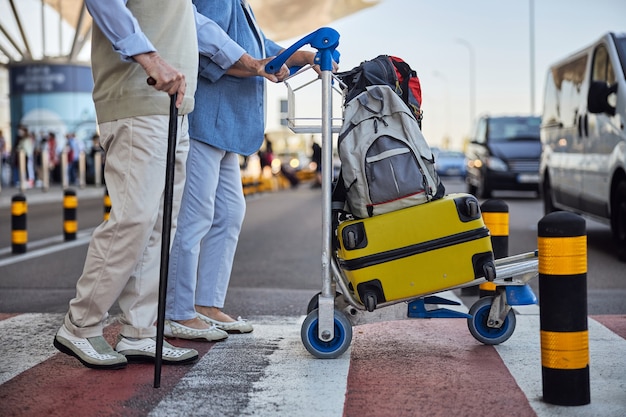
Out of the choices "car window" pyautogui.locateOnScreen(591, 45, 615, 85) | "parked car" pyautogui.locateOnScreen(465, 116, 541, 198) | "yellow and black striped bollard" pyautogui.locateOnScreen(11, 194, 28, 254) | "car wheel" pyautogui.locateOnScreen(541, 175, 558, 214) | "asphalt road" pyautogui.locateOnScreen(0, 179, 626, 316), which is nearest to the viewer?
"asphalt road" pyautogui.locateOnScreen(0, 179, 626, 316)

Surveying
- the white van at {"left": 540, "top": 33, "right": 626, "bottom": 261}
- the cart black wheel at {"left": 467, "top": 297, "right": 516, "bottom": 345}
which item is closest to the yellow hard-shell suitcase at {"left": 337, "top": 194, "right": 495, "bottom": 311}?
the cart black wheel at {"left": 467, "top": 297, "right": 516, "bottom": 345}

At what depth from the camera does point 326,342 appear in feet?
14.0

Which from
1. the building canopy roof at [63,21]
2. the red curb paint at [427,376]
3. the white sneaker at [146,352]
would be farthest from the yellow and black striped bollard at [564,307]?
the building canopy roof at [63,21]

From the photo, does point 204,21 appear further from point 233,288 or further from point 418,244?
point 233,288

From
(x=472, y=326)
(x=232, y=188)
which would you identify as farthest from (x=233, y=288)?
(x=472, y=326)

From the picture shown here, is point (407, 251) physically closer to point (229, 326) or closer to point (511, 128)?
point (229, 326)

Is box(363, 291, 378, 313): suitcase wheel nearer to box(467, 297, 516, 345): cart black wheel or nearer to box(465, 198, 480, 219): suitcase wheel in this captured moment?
box(465, 198, 480, 219): suitcase wheel

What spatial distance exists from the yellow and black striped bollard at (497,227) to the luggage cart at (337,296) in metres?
1.22

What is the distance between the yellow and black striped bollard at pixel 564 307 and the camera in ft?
11.2

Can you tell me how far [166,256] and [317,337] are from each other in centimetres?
88

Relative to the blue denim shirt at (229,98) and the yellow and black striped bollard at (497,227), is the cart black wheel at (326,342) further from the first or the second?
the yellow and black striped bollard at (497,227)

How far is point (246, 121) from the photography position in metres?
4.83

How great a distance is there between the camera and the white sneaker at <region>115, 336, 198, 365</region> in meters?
4.10

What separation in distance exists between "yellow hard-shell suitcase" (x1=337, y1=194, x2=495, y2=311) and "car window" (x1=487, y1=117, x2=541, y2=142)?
707 inches
